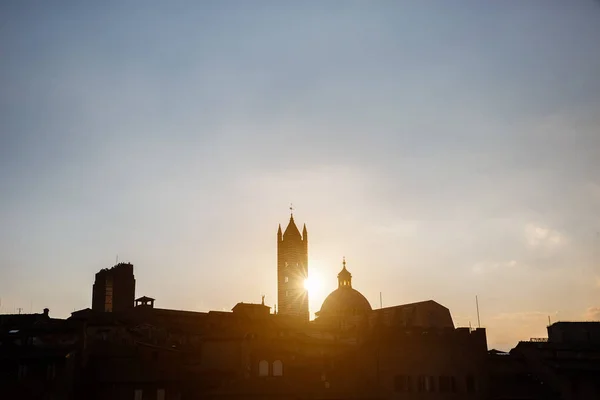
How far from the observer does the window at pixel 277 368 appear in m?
53.5

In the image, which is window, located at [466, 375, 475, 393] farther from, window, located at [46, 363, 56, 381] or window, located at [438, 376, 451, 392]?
window, located at [46, 363, 56, 381]

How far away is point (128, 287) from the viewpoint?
102000 millimetres

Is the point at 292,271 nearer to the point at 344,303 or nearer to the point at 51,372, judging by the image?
the point at 344,303

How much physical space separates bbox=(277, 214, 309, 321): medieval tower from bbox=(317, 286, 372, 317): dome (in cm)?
1465

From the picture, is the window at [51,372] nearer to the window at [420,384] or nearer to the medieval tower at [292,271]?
the window at [420,384]

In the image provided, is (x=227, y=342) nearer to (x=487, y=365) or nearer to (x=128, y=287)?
(x=487, y=365)

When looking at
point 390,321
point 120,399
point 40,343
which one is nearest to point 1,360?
point 40,343

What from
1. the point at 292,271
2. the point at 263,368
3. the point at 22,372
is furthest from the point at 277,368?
the point at 292,271

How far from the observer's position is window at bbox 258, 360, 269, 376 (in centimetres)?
5312

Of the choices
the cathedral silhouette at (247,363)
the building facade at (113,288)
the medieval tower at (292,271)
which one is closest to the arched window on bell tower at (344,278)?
the medieval tower at (292,271)

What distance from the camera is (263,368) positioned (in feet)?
175

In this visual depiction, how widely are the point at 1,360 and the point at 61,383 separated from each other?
4769mm

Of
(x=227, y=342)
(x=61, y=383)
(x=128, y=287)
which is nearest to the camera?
(x=61, y=383)

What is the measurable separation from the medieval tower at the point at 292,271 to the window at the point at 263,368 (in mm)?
46920
